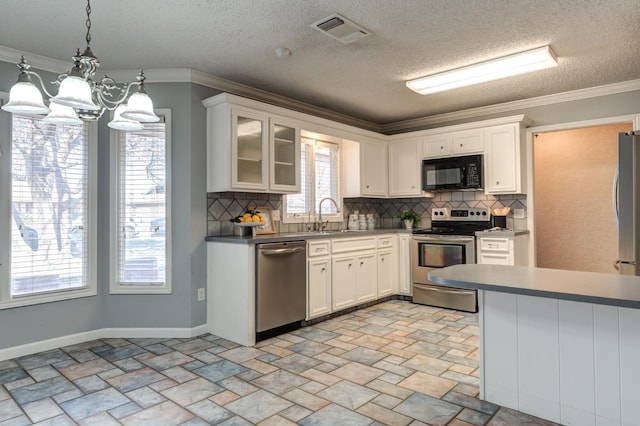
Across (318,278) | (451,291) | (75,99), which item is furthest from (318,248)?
(75,99)

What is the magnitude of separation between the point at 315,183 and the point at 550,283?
3356mm

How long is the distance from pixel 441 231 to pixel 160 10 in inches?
147

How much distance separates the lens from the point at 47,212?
341 cm

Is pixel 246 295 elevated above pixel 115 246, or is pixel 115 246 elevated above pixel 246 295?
A: pixel 115 246

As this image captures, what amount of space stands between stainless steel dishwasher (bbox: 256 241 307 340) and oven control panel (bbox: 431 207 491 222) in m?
2.30

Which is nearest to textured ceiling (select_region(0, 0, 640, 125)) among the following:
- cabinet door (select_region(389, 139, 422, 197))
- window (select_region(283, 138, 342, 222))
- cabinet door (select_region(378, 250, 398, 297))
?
window (select_region(283, 138, 342, 222))

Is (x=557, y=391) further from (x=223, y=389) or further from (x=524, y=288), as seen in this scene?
(x=223, y=389)

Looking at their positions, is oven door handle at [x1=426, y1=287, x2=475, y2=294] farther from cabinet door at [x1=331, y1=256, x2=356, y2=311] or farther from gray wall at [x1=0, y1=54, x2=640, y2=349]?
gray wall at [x1=0, y1=54, x2=640, y2=349]

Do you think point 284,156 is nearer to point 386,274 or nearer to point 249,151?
point 249,151

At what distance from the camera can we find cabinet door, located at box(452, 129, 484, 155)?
4.83 m

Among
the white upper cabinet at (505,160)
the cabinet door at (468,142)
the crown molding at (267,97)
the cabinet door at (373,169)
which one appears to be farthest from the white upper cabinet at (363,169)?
the white upper cabinet at (505,160)

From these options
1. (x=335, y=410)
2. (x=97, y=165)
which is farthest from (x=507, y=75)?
(x=97, y=165)

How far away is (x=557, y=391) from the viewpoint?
2.13 meters

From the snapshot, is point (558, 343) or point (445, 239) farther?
point (445, 239)
